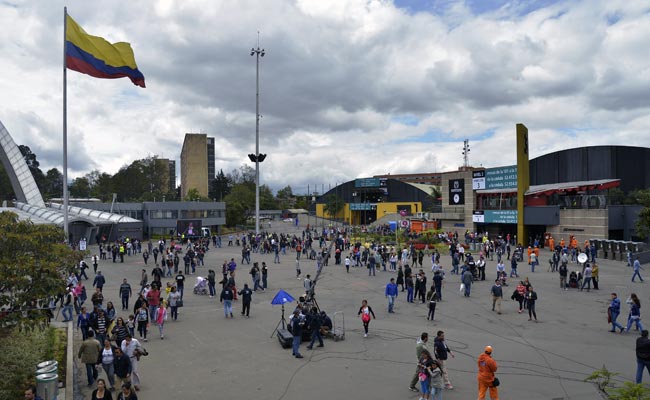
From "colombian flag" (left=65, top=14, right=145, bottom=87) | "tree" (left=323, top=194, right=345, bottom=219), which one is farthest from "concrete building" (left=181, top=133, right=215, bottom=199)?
"colombian flag" (left=65, top=14, right=145, bottom=87)

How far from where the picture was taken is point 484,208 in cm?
4681

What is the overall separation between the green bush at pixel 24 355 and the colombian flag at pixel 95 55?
9909 mm

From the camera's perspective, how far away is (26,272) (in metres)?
11.3

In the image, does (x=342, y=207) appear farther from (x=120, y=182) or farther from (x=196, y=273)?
(x=196, y=273)

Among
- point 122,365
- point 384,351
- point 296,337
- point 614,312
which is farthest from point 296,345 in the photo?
point 614,312

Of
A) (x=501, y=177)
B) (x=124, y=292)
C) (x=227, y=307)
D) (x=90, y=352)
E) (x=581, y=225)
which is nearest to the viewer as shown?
(x=90, y=352)

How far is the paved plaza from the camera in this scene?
370 inches

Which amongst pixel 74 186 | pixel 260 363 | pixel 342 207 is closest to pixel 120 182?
pixel 74 186

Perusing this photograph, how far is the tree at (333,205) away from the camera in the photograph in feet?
284

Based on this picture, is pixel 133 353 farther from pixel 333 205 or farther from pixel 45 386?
pixel 333 205

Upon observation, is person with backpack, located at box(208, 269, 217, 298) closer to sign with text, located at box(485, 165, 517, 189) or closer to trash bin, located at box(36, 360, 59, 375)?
trash bin, located at box(36, 360, 59, 375)

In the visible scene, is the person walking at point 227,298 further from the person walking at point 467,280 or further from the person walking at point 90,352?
the person walking at point 467,280

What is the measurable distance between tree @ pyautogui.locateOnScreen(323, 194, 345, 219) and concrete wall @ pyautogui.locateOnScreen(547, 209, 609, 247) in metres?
49.7

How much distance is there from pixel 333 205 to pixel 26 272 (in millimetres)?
76096
